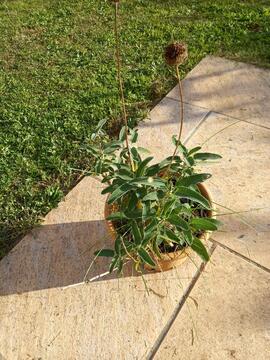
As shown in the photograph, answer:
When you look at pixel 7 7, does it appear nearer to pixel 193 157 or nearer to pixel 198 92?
pixel 198 92

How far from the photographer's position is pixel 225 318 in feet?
6.44

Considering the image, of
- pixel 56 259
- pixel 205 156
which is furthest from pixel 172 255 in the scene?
pixel 56 259

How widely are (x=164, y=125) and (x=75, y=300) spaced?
156 centimetres

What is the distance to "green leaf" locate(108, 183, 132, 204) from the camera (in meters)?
1.72

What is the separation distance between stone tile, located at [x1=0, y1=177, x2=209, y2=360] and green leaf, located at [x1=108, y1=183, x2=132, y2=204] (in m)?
0.64

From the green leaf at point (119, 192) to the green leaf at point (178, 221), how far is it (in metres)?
0.24

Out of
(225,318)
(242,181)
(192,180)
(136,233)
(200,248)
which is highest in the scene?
(192,180)

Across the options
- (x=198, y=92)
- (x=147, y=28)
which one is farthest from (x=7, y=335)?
(x=147, y=28)

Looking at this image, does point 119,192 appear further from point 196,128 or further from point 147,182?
point 196,128

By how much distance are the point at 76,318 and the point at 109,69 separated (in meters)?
2.45

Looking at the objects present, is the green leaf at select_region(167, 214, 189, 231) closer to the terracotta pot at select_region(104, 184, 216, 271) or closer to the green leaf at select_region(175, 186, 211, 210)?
the green leaf at select_region(175, 186, 211, 210)

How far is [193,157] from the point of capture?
193cm

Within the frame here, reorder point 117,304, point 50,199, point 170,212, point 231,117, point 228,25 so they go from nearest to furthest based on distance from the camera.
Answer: point 170,212, point 117,304, point 50,199, point 231,117, point 228,25

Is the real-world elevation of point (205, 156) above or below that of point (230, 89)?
above
